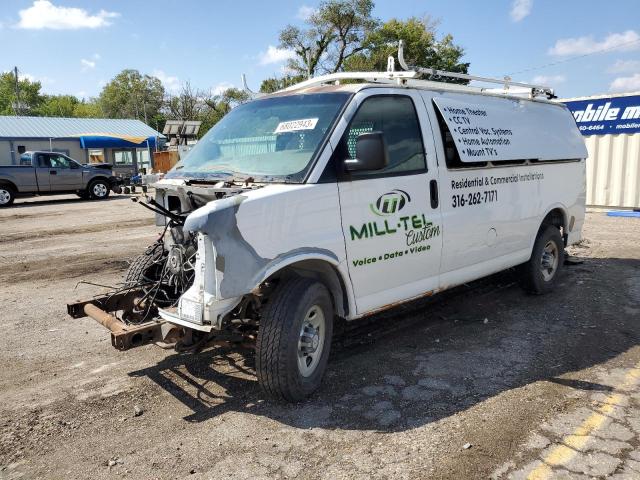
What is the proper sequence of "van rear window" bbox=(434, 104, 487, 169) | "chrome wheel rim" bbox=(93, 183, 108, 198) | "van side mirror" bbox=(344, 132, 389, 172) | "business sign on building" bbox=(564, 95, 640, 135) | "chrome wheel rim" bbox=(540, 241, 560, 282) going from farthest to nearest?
"chrome wheel rim" bbox=(93, 183, 108, 198), "business sign on building" bbox=(564, 95, 640, 135), "chrome wheel rim" bbox=(540, 241, 560, 282), "van rear window" bbox=(434, 104, 487, 169), "van side mirror" bbox=(344, 132, 389, 172)

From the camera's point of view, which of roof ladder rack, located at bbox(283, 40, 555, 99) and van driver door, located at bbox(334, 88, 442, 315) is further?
roof ladder rack, located at bbox(283, 40, 555, 99)

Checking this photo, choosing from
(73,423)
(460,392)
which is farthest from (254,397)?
(460,392)

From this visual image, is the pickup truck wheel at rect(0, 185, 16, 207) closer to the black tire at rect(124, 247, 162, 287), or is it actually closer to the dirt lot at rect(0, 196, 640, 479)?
the dirt lot at rect(0, 196, 640, 479)

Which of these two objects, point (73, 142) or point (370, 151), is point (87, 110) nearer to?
point (73, 142)

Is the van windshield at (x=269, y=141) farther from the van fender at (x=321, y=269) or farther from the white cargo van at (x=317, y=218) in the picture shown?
the van fender at (x=321, y=269)

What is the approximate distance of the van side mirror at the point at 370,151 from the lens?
3.78 meters

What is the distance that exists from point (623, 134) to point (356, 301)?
12.1m

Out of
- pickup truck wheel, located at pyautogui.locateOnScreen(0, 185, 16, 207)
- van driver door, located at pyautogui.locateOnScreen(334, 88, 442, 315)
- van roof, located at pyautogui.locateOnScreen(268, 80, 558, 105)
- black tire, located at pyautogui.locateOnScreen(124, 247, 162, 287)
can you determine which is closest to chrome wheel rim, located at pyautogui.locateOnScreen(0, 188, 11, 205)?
pickup truck wheel, located at pyautogui.locateOnScreen(0, 185, 16, 207)

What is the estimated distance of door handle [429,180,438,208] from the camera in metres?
4.64

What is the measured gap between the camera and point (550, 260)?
6711mm

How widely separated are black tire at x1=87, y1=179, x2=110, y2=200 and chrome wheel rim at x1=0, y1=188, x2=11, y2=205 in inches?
113

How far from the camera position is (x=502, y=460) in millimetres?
3184

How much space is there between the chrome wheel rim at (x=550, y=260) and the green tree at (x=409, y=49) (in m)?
36.4

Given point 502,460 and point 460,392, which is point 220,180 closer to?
point 460,392
